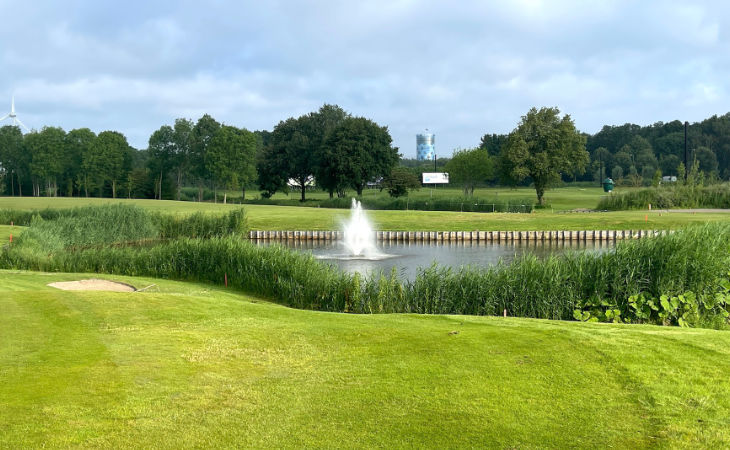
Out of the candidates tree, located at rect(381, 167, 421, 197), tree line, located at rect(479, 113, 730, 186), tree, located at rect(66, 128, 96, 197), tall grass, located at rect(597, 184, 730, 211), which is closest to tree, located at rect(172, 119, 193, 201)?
tree, located at rect(66, 128, 96, 197)

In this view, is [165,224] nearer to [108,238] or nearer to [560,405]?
[108,238]

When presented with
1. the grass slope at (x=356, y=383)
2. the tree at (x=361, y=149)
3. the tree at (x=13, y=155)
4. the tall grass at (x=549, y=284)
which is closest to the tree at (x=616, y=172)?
the tree at (x=361, y=149)

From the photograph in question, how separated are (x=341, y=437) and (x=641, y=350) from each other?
4589 mm

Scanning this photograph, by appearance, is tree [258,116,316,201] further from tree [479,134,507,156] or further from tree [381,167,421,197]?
tree [479,134,507,156]

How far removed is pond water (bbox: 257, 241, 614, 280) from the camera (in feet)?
90.8

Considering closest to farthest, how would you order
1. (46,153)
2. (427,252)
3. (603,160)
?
(427,252)
(46,153)
(603,160)

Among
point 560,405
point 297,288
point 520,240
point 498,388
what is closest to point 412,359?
point 498,388

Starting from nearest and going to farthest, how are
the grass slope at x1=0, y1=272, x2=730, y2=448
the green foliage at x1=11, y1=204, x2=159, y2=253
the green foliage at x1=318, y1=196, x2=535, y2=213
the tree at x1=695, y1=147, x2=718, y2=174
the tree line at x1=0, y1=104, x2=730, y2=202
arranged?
the grass slope at x1=0, y1=272, x2=730, y2=448, the green foliage at x1=11, y1=204, x2=159, y2=253, the green foliage at x1=318, y1=196, x2=535, y2=213, the tree line at x1=0, y1=104, x2=730, y2=202, the tree at x1=695, y1=147, x2=718, y2=174

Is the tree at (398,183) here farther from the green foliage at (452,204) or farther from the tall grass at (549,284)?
the tall grass at (549,284)

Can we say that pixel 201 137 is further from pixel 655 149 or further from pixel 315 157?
pixel 655 149

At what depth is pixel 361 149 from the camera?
81875 mm

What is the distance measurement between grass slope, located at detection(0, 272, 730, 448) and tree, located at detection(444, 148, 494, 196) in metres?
74.2

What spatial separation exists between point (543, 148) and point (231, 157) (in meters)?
44.1

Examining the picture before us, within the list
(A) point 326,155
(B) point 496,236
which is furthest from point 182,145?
(B) point 496,236
